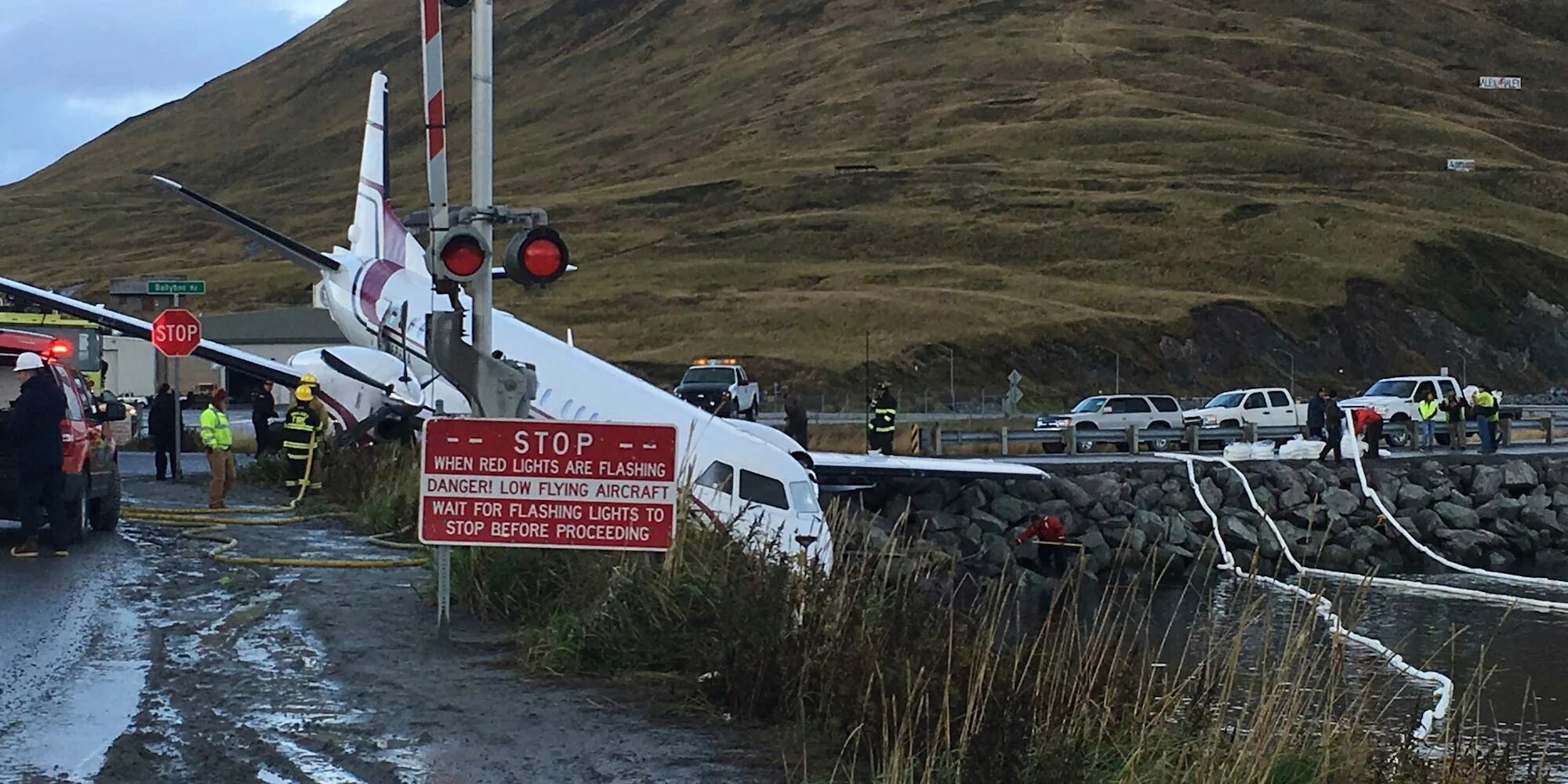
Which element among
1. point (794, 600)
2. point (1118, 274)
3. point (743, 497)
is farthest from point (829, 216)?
point (794, 600)

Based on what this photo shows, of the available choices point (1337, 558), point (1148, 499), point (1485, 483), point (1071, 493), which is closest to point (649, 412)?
point (1071, 493)

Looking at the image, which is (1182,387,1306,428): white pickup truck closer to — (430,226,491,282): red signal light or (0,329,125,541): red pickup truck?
(0,329,125,541): red pickup truck

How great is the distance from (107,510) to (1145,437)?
25.1 meters

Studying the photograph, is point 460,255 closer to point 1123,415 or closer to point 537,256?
point 537,256

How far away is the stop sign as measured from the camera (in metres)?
26.9

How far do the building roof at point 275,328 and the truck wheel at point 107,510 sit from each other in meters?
46.3

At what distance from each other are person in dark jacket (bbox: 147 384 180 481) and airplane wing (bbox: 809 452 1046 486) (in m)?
10.0

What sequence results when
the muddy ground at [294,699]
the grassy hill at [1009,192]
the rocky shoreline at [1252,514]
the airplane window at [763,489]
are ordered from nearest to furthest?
the muddy ground at [294,699]
the airplane window at [763,489]
the rocky shoreline at [1252,514]
the grassy hill at [1009,192]

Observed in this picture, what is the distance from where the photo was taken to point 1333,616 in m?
8.20

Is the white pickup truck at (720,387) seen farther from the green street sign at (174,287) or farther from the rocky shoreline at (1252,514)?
the green street sign at (174,287)

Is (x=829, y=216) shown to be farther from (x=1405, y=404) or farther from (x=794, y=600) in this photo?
(x=794, y=600)

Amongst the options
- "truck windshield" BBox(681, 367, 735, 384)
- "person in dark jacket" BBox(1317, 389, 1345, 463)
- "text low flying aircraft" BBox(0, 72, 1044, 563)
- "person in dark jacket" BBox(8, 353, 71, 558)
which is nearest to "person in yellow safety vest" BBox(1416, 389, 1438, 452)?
"person in dark jacket" BBox(1317, 389, 1345, 463)

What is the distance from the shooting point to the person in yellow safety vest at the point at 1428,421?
4141 centimetres

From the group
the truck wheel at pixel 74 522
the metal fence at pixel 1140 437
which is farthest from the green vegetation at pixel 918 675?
the metal fence at pixel 1140 437
